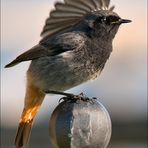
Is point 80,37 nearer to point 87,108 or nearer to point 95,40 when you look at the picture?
point 95,40

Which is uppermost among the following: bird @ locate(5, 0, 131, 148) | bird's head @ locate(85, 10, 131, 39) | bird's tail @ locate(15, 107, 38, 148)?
bird's head @ locate(85, 10, 131, 39)

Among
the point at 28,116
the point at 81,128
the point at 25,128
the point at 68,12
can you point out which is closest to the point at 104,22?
the point at 68,12

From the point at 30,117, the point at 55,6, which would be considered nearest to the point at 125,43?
the point at 55,6

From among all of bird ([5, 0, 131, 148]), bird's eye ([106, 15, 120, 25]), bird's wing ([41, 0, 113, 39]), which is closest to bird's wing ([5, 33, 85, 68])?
bird ([5, 0, 131, 148])

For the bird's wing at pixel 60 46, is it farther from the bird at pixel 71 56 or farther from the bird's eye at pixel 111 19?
the bird's eye at pixel 111 19

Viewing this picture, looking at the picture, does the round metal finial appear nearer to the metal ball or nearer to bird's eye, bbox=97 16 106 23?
the metal ball

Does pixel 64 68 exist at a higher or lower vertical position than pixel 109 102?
higher

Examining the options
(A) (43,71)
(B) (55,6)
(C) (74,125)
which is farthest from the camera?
(B) (55,6)
